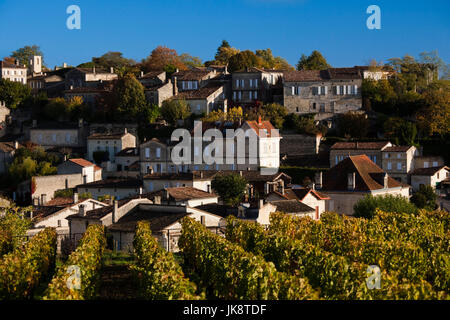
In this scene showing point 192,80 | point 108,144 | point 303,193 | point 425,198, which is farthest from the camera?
point 192,80

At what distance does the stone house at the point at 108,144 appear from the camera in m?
65.1

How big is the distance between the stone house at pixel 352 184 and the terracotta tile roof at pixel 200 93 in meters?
20.5

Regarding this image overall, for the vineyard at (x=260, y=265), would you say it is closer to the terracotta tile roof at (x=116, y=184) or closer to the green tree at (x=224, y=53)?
the terracotta tile roof at (x=116, y=184)

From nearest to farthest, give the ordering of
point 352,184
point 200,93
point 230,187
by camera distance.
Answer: point 352,184 < point 230,187 < point 200,93

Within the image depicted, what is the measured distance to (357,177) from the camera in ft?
160

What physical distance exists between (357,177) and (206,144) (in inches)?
572

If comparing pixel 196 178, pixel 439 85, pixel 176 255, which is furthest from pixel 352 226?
pixel 439 85

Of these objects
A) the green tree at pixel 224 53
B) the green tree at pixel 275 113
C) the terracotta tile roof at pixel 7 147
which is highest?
the green tree at pixel 224 53

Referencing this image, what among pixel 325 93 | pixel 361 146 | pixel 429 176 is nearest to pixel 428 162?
pixel 429 176

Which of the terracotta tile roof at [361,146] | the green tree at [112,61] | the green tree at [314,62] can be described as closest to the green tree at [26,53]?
the green tree at [112,61]

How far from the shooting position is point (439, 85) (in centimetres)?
6981

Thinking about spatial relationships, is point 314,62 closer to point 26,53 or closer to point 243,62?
point 243,62

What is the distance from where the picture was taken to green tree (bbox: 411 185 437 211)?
5025cm
